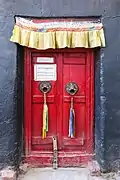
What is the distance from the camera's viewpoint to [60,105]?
6.26 m

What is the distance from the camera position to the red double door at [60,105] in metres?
6.19

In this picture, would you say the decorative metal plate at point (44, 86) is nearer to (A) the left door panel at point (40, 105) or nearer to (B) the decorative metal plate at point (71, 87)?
(A) the left door panel at point (40, 105)

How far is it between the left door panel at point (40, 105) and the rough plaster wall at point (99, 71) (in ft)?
1.01

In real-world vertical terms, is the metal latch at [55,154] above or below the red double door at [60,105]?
below

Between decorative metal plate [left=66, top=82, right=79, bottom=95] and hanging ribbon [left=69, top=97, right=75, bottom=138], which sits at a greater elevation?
decorative metal plate [left=66, top=82, right=79, bottom=95]

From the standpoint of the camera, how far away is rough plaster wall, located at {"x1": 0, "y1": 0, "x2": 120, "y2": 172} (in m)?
5.83

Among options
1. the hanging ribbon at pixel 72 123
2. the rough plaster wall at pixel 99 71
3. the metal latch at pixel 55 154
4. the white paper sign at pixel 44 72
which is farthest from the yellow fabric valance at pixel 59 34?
the metal latch at pixel 55 154

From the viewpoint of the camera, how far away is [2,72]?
19.2 feet

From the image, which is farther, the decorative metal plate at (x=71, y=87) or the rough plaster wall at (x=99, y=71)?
the decorative metal plate at (x=71, y=87)

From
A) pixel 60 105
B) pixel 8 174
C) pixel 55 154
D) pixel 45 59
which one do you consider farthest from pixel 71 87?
pixel 8 174

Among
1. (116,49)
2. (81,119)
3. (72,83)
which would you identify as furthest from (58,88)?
(116,49)

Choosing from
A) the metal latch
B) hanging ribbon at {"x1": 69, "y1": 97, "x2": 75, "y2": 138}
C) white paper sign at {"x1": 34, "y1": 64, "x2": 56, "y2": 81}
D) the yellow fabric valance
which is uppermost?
the yellow fabric valance

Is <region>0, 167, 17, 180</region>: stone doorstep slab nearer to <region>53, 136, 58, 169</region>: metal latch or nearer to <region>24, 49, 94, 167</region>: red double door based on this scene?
<region>24, 49, 94, 167</region>: red double door

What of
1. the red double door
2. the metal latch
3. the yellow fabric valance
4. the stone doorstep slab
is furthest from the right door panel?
the stone doorstep slab
